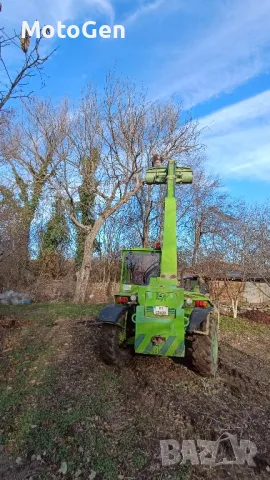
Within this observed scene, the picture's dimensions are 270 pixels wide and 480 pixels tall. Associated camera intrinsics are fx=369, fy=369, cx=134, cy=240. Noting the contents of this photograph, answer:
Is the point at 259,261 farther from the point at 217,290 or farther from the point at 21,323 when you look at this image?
the point at 21,323

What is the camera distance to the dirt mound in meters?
13.1

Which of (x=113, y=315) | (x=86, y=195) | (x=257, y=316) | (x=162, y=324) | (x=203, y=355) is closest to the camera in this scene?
(x=162, y=324)

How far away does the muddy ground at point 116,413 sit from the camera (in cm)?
330

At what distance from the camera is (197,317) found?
5.57 meters

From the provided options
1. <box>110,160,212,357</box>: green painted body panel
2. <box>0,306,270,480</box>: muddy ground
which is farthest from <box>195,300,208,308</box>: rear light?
<box>0,306,270,480</box>: muddy ground

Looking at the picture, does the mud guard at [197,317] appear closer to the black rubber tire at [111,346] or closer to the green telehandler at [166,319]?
the green telehandler at [166,319]

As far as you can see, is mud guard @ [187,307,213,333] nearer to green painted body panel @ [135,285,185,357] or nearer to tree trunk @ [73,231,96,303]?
green painted body panel @ [135,285,185,357]

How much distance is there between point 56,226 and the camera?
922 inches

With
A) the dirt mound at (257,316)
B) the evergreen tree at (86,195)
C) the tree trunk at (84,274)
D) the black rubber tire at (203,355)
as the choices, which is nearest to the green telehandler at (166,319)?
the black rubber tire at (203,355)

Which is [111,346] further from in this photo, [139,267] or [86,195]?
[86,195]

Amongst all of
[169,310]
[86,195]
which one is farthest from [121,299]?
[86,195]

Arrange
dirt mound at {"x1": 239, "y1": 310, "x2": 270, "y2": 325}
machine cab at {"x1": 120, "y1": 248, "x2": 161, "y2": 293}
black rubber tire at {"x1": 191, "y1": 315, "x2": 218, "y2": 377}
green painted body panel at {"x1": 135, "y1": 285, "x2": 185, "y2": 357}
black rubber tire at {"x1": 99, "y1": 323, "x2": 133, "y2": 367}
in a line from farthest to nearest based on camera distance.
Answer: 1. dirt mound at {"x1": 239, "y1": 310, "x2": 270, "y2": 325}
2. machine cab at {"x1": 120, "y1": 248, "x2": 161, "y2": 293}
3. black rubber tire at {"x1": 99, "y1": 323, "x2": 133, "y2": 367}
4. black rubber tire at {"x1": 191, "y1": 315, "x2": 218, "y2": 377}
5. green painted body panel at {"x1": 135, "y1": 285, "x2": 185, "y2": 357}

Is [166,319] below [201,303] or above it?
below

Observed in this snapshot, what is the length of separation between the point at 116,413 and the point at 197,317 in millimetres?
1892
